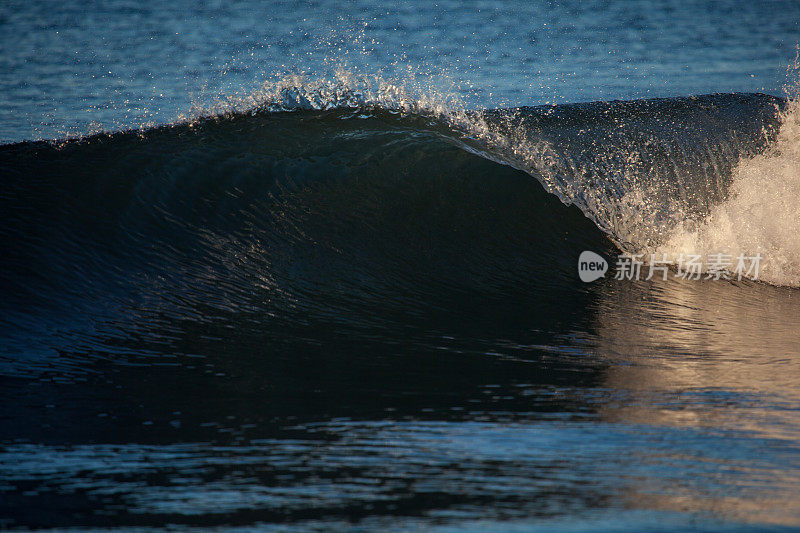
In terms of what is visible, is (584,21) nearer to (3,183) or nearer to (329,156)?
(329,156)

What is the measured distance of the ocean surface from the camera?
73.4 inches

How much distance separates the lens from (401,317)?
3949 millimetres

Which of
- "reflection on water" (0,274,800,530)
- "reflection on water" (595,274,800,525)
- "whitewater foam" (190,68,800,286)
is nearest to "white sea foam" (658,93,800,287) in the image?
"whitewater foam" (190,68,800,286)

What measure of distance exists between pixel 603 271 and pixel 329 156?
7.32 feet

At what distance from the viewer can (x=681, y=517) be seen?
5.43ft

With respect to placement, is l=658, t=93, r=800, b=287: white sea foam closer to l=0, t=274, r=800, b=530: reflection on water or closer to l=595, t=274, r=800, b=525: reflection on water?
l=595, t=274, r=800, b=525: reflection on water

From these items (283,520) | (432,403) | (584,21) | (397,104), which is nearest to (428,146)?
(397,104)

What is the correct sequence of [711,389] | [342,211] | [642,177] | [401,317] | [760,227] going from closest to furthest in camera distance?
[711,389] < [401,317] < [342,211] < [760,227] < [642,177]

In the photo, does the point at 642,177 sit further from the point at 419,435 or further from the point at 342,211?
the point at 419,435

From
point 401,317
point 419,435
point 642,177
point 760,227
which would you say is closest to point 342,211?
point 401,317

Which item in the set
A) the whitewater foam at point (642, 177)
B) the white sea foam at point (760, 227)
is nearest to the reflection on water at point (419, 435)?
the white sea foam at point (760, 227)

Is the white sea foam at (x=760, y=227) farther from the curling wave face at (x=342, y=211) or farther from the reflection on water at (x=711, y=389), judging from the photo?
the reflection on water at (x=711, y=389)

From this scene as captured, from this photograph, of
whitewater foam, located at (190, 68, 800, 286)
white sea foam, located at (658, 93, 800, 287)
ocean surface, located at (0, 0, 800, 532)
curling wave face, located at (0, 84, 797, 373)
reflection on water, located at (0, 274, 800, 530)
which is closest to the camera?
reflection on water, located at (0, 274, 800, 530)

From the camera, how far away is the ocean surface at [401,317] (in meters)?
1.87
